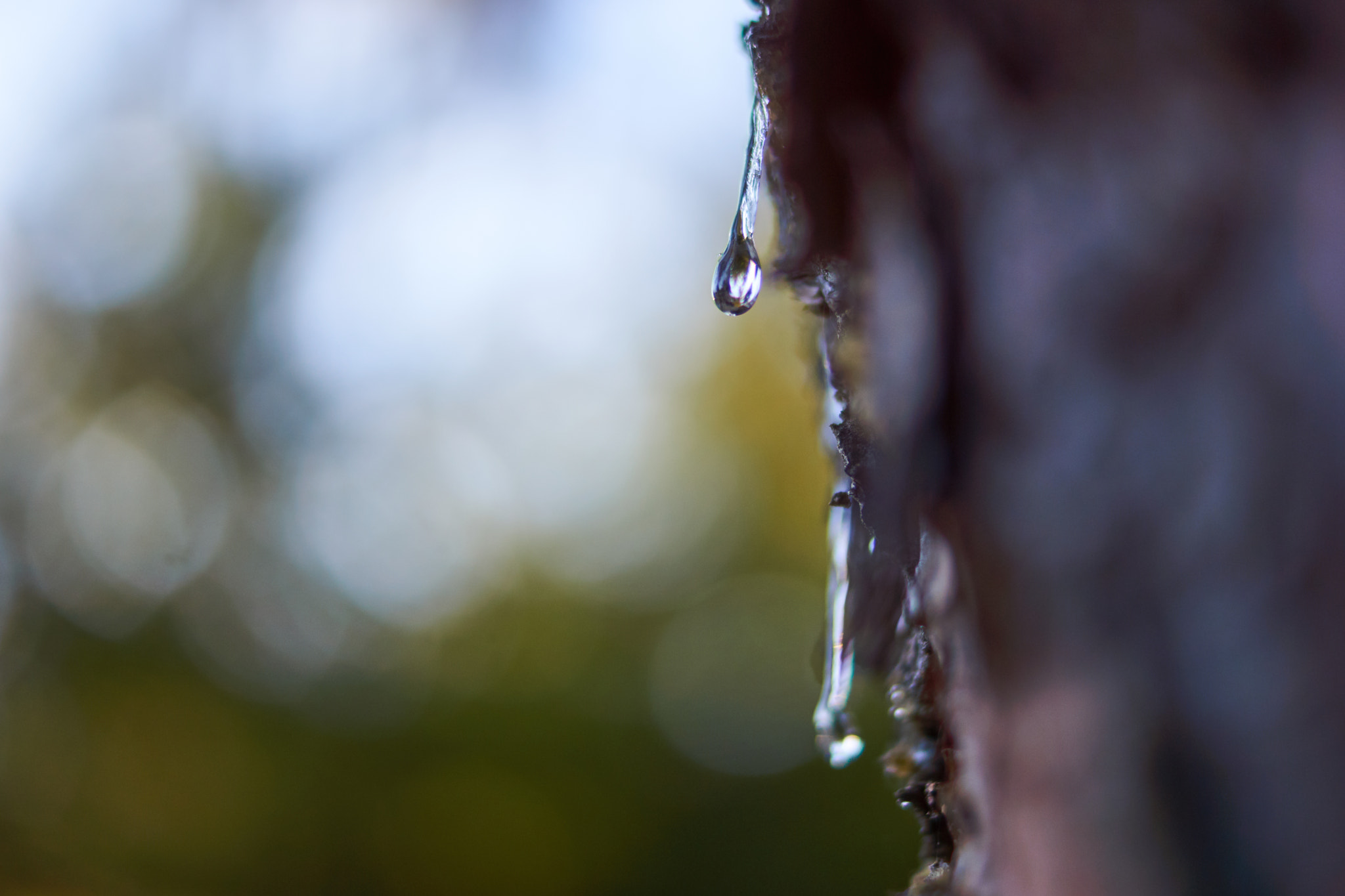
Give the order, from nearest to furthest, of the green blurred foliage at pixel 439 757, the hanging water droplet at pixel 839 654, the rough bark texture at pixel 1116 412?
the rough bark texture at pixel 1116 412 → the hanging water droplet at pixel 839 654 → the green blurred foliage at pixel 439 757

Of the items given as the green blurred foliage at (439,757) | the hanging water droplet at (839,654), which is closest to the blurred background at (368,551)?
the green blurred foliage at (439,757)

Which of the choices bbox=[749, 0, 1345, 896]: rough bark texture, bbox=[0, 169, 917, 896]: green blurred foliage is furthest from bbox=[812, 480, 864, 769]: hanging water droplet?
bbox=[0, 169, 917, 896]: green blurred foliage

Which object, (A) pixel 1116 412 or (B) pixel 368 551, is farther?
(B) pixel 368 551

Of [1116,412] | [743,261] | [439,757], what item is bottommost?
[1116,412]

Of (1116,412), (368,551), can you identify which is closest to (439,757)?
(368,551)

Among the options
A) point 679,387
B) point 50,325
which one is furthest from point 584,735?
point 50,325

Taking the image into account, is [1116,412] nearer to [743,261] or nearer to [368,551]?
[743,261]

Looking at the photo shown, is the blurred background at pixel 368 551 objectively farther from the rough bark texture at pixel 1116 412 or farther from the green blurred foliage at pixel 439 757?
the rough bark texture at pixel 1116 412
